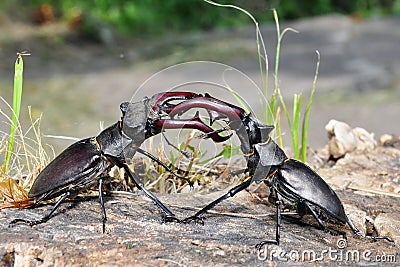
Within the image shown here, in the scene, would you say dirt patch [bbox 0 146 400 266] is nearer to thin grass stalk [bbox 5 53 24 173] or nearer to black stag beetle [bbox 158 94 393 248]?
black stag beetle [bbox 158 94 393 248]

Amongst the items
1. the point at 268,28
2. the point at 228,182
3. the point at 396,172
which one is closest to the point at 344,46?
the point at 268,28

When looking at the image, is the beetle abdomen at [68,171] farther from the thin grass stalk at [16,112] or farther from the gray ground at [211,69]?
the gray ground at [211,69]

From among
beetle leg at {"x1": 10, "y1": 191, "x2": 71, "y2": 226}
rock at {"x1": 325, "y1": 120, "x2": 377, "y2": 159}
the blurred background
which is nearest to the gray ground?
the blurred background

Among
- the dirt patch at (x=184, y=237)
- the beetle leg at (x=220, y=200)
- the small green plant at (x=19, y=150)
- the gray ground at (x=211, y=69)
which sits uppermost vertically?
the gray ground at (x=211, y=69)

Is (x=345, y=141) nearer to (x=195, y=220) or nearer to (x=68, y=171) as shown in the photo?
(x=195, y=220)

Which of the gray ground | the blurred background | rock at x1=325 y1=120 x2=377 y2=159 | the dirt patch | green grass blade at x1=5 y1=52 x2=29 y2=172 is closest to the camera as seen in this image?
the dirt patch

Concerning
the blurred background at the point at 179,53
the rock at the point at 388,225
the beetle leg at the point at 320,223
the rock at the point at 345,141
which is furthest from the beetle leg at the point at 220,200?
the blurred background at the point at 179,53
